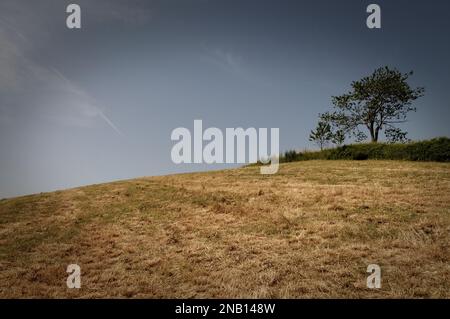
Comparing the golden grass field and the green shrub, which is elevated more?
the green shrub

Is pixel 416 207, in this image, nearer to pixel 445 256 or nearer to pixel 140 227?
pixel 445 256

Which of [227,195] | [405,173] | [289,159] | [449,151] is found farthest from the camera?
[289,159]

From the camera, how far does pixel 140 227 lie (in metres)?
12.6

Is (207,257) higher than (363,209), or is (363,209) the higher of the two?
(363,209)

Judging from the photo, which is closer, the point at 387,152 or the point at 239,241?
the point at 239,241

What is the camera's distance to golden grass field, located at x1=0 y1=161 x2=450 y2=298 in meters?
7.48

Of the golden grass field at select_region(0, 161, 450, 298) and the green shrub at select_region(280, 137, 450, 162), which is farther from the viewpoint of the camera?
the green shrub at select_region(280, 137, 450, 162)

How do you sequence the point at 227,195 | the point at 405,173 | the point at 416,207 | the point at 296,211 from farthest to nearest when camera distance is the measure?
the point at 405,173
the point at 227,195
the point at 296,211
the point at 416,207

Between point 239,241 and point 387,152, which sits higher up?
point 387,152

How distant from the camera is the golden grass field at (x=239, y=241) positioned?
748 cm

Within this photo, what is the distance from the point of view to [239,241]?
10352mm

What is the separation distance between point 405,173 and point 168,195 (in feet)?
41.2

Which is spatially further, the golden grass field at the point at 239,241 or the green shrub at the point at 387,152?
the green shrub at the point at 387,152
